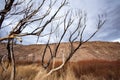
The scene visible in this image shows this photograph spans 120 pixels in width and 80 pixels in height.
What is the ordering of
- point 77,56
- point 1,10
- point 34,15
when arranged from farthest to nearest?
point 77,56 → point 34,15 → point 1,10

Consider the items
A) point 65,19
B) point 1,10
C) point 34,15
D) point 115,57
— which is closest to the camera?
point 1,10

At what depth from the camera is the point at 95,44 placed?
40719 mm

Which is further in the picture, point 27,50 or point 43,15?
point 27,50

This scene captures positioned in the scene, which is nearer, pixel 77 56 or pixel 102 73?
pixel 102 73

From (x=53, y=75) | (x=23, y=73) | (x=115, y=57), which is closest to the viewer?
(x=53, y=75)

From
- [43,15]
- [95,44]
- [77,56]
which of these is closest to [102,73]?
[43,15]

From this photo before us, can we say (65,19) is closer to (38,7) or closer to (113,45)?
(38,7)

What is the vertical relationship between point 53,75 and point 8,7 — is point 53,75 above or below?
below

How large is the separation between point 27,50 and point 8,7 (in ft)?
84.7

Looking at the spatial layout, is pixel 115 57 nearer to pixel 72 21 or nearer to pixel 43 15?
pixel 72 21

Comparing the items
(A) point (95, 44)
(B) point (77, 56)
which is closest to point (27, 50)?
(B) point (77, 56)

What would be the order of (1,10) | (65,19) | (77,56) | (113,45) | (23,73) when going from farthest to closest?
(113,45) → (77,56) → (65,19) → (23,73) → (1,10)

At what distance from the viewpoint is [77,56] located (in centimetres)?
3441

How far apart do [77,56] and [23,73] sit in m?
21.4
